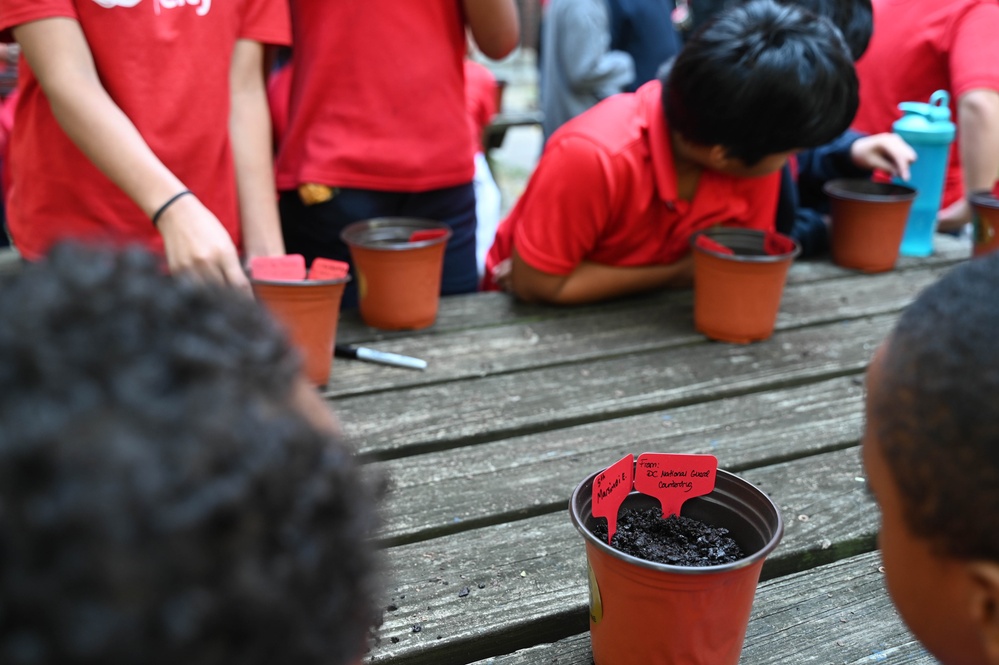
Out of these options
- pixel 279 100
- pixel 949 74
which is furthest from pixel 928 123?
pixel 279 100

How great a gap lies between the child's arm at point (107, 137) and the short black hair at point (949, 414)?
93cm

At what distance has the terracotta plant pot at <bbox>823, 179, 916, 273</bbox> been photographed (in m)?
2.22

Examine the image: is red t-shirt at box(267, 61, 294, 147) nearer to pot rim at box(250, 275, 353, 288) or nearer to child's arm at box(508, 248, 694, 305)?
child's arm at box(508, 248, 694, 305)

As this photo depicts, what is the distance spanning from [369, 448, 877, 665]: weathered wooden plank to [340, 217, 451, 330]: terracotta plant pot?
28.9 inches

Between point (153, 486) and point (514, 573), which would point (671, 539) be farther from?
point (153, 486)

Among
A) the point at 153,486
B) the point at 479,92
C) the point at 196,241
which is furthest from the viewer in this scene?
the point at 479,92

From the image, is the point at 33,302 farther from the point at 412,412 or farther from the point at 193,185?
the point at 193,185

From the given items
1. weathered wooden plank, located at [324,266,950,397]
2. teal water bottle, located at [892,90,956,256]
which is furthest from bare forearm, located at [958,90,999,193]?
weathered wooden plank, located at [324,266,950,397]

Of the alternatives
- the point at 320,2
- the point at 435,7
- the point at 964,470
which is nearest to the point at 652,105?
the point at 435,7

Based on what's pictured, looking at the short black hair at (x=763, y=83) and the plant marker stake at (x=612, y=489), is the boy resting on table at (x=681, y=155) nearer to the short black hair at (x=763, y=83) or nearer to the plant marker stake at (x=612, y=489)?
the short black hair at (x=763, y=83)

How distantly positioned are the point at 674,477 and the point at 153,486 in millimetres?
690

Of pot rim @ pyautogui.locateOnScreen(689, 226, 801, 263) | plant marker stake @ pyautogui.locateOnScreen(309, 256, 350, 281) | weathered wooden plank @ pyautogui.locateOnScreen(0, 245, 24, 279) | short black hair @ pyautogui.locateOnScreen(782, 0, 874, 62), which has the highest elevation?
short black hair @ pyautogui.locateOnScreen(782, 0, 874, 62)

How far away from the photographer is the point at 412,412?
1479mm

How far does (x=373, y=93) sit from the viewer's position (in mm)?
1962
